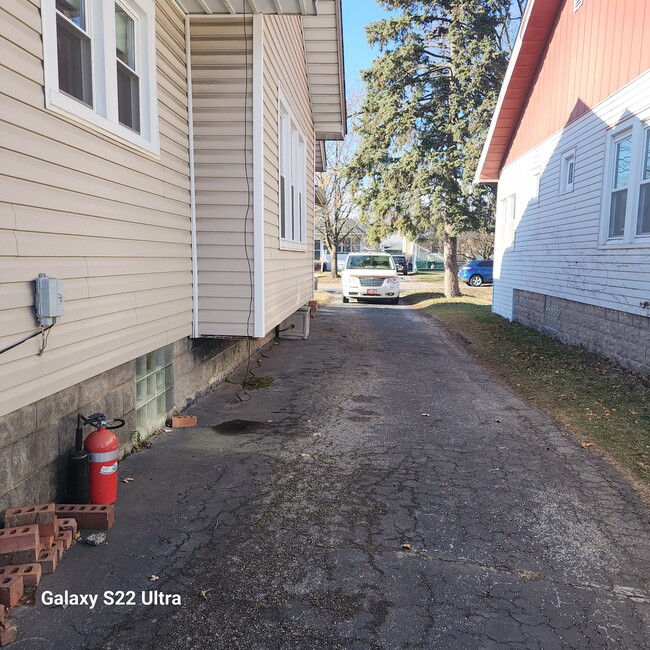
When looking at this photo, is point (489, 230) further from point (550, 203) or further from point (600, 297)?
point (600, 297)

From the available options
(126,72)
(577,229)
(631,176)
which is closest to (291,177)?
(126,72)

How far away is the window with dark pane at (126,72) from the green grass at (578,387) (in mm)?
5198

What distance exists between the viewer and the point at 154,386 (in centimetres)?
541

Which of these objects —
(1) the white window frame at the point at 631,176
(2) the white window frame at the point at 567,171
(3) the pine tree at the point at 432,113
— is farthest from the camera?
(3) the pine tree at the point at 432,113

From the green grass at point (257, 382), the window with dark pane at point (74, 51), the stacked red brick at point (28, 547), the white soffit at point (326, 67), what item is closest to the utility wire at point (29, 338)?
the stacked red brick at point (28, 547)

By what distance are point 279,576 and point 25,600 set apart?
1300 millimetres

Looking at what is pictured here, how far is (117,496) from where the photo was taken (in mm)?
4027

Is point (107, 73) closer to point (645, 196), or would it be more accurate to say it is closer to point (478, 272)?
point (645, 196)

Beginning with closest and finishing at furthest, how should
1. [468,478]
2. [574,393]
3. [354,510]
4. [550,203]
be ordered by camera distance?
[354,510] < [468,478] < [574,393] < [550,203]

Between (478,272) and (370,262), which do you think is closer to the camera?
(370,262)

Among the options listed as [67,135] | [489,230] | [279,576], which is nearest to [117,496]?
[279,576]

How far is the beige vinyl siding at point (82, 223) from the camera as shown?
9.96 ft

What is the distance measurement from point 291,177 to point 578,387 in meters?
5.23

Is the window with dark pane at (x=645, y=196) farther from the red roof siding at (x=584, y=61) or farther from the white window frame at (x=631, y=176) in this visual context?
the red roof siding at (x=584, y=61)
